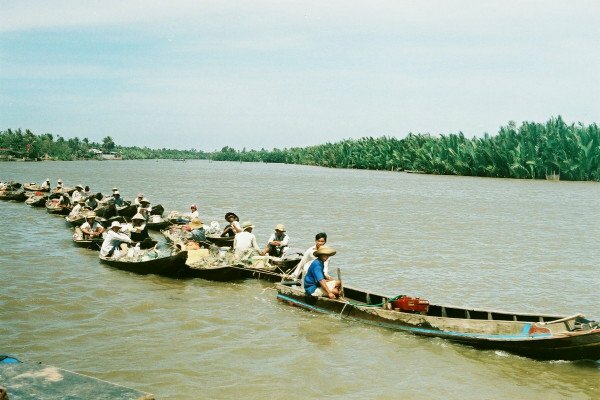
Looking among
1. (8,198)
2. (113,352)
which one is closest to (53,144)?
(8,198)

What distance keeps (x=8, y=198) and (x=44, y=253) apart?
63.5ft

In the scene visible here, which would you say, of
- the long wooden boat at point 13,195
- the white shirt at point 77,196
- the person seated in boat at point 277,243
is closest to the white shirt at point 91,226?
the person seated in boat at point 277,243

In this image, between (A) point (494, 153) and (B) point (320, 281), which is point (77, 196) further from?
(A) point (494, 153)

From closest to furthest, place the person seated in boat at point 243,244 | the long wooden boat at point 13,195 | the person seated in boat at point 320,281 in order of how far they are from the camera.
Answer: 1. the person seated in boat at point 320,281
2. the person seated in boat at point 243,244
3. the long wooden boat at point 13,195

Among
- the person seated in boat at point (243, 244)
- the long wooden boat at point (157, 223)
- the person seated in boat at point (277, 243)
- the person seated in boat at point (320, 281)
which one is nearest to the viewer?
the person seated in boat at point (320, 281)

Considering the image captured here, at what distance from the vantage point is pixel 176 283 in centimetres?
1376

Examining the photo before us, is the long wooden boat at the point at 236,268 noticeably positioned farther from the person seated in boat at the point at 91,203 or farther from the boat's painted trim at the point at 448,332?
the person seated in boat at the point at 91,203

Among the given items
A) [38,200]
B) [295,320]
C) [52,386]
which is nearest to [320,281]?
[295,320]

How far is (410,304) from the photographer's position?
9.98 meters

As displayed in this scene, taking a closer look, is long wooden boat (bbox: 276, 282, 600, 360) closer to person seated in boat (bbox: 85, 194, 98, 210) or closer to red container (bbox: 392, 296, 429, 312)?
red container (bbox: 392, 296, 429, 312)

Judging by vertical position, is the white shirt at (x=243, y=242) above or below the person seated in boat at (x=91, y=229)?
above

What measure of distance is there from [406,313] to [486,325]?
138 cm

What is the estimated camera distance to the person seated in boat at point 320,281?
10430 mm

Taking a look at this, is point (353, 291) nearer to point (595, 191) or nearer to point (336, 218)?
point (336, 218)
